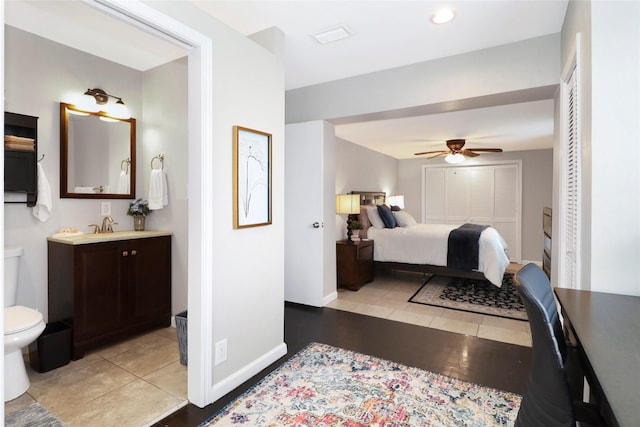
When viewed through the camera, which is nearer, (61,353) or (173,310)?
(61,353)

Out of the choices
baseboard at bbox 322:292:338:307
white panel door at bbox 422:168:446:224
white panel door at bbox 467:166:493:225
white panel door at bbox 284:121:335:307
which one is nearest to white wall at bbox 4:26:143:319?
white panel door at bbox 284:121:335:307

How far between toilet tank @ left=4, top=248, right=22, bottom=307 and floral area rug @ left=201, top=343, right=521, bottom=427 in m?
1.74

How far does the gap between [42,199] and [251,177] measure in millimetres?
1653

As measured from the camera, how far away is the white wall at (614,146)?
1527 millimetres

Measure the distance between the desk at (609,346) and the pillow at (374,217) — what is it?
384cm

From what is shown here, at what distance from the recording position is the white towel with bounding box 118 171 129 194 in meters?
3.14

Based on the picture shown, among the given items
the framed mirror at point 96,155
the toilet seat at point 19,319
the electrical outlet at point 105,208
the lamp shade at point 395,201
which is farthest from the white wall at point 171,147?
the lamp shade at point 395,201

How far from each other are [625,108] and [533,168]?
615cm

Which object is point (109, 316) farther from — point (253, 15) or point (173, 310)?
point (253, 15)

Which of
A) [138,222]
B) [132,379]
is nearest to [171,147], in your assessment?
[138,222]

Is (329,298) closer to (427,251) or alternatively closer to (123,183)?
(427,251)

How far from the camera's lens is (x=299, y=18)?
2389 millimetres

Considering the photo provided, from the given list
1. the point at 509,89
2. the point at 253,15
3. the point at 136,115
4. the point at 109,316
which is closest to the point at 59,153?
the point at 136,115

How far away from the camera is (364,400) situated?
79.2 inches
